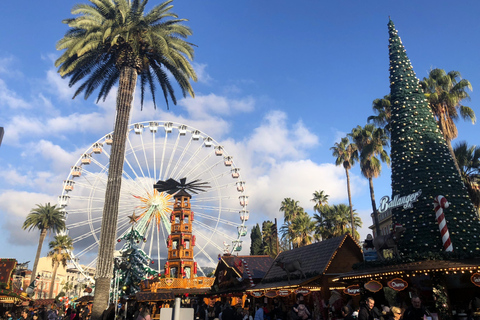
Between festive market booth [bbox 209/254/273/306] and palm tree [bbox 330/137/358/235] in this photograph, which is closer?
festive market booth [bbox 209/254/273/306]

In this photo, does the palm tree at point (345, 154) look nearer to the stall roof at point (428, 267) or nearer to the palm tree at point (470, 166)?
the palm tree at point (470, 166)

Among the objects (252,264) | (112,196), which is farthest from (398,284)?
(252,264)

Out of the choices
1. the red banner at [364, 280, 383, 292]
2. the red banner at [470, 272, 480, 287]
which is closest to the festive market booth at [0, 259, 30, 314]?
the red banner at [364, 280, 383, 292]

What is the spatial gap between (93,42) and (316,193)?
41.0 metres

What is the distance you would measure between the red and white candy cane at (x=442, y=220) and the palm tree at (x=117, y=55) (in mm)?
14571

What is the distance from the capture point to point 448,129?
24.0 m

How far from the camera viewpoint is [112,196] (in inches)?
704

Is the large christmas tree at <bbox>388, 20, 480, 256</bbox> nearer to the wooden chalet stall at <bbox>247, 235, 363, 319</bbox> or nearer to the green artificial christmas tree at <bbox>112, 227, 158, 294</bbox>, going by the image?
the wooden chalet stall at <bbox>247, 235, 363, 319</bbox>

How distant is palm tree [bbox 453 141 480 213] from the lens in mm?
22547

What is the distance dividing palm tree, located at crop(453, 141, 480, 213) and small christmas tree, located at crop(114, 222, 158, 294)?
1213 inches

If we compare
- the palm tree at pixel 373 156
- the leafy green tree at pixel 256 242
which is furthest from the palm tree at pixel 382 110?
the leafy green tree at pixel 256 242

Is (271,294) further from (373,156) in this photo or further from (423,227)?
(373,156)

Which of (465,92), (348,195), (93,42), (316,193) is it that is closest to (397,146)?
(465,92)

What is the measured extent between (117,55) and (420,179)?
17.1m
